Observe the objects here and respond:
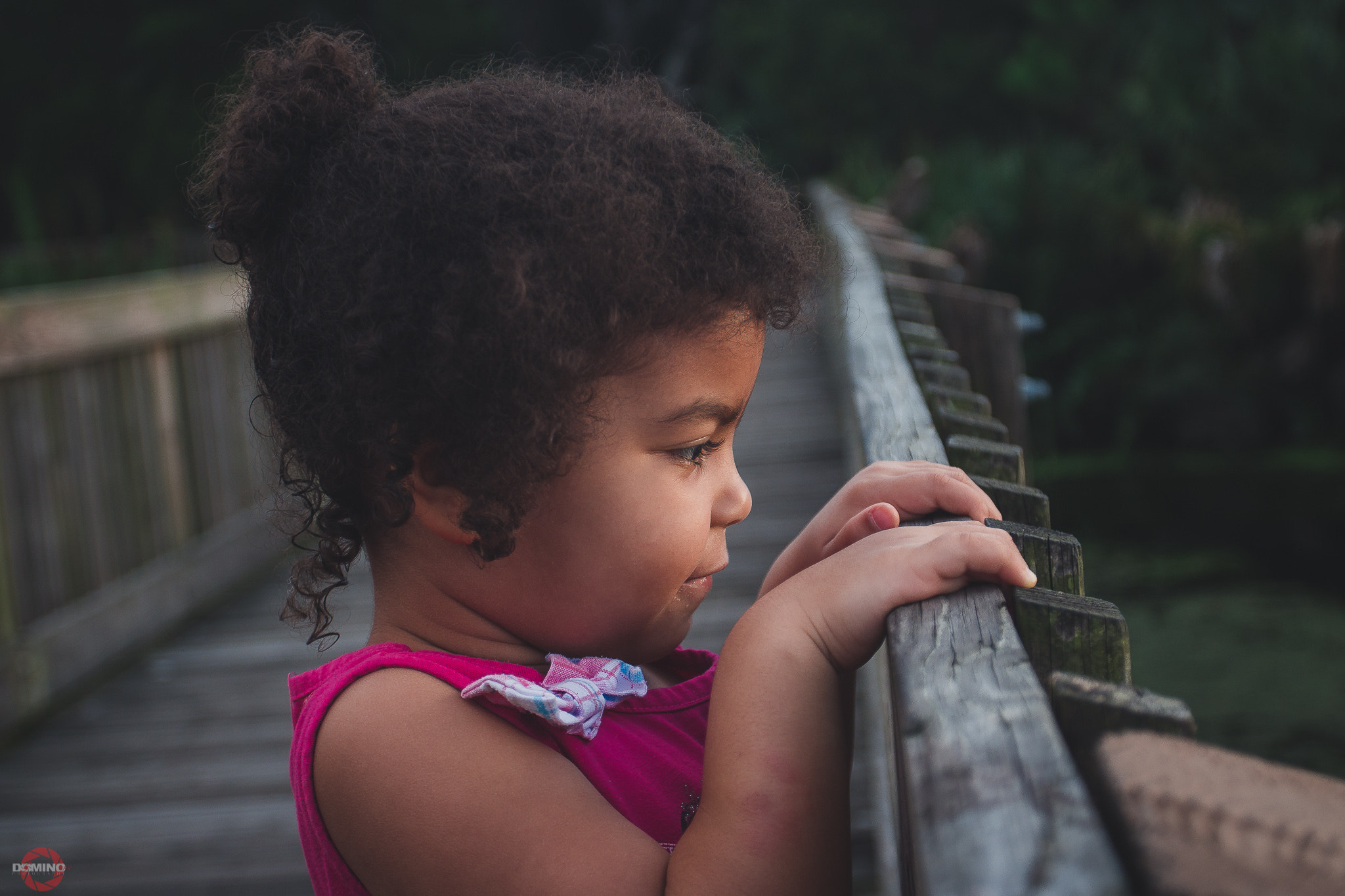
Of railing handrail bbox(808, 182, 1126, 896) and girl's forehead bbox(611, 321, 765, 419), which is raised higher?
girl's forehead bbox(611, 321, 765, 419)

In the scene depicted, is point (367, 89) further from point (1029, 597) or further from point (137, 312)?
point (137, 312)

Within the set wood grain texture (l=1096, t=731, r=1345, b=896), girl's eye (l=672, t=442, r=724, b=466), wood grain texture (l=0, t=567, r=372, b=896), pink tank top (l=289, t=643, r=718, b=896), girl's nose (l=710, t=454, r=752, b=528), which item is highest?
wood grain texture (l=1096, t=731, r=1345, b=896)

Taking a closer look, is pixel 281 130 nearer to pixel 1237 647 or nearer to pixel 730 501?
pixel 730 501

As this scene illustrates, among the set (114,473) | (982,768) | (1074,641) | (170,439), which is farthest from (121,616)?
(982,768)

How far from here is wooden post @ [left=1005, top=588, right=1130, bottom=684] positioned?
0.96 meters

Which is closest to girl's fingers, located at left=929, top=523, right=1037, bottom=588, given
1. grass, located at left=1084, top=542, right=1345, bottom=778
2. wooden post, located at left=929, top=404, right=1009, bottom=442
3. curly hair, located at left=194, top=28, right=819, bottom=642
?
curly hair, located at left=194, top=28, right=819, bottom=642

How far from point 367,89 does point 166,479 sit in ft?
11.0

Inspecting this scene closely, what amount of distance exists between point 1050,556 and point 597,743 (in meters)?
0.54

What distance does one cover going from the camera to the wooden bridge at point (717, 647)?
63 centimetres

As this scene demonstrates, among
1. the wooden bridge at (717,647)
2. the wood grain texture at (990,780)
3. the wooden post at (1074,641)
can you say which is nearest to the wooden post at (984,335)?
the wooden bridge at (717,647)

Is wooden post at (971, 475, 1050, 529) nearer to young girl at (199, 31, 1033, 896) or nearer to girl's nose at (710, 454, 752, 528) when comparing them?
young girl at (199, 31, 1033, 896)

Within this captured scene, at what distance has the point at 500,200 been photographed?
1.23 meters

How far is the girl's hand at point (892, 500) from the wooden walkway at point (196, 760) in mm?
961

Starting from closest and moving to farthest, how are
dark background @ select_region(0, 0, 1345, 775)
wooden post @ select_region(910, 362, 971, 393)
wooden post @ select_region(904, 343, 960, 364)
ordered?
wooden post @ select_region(910, 362, 971, 393) < wooden post @ select_region(904, 343, 960, 364) < dark background @ select_region(0, 0, 1345, 775)
